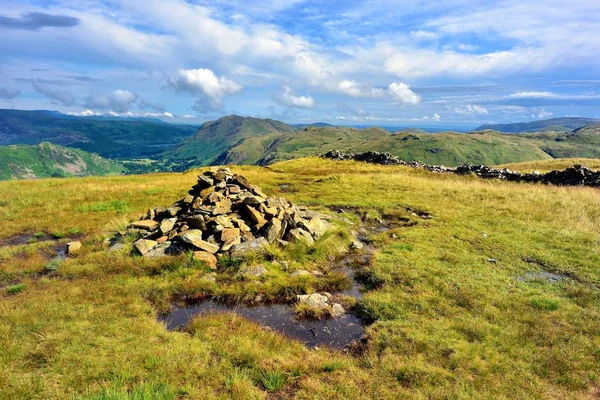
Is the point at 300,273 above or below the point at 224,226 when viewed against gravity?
below

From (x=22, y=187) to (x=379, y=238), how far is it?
3756 centimetres

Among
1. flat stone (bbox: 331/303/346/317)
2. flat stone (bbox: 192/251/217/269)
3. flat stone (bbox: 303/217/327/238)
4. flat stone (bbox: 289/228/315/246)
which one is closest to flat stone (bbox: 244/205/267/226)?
flat stone (bbox: 289/228/315/246)

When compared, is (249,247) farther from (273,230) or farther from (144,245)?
(144,245)

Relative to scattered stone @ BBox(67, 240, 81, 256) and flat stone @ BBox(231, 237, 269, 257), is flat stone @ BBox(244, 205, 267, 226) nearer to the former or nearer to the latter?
flat stone @ BBox(231, 237, 269, 257)

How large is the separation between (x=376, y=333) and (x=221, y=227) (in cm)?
963

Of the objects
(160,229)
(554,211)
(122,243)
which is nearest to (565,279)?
(554,211)

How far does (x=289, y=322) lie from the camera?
10.9 meters

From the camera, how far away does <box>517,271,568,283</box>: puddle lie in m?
13.5

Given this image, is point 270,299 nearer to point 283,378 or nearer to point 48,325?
point 283,378

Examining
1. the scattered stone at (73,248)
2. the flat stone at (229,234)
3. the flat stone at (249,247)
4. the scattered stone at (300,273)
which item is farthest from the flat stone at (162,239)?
the scattered stone at (300,273)

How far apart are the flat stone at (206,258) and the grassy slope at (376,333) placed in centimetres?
74

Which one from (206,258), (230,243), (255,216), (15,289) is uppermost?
(255,216)

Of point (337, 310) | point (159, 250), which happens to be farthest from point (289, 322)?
point (159, 250)

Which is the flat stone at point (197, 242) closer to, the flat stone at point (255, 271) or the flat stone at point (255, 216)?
the flat stone at point (255, 271)
